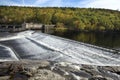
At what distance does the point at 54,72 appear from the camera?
11.6 m

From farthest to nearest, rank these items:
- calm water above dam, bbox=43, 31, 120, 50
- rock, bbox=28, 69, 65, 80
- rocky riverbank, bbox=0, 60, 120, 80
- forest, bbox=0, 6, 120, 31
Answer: forest, bbox=0, 6, 120, 31
calm water above dam, bbox=43, 31, 120, 50
rocky riverbank, bbox=0, 60, 120, 80
rock, bbox=28, 69, 65, 80

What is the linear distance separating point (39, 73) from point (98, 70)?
10.5ft

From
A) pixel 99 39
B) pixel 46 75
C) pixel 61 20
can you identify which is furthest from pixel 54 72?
pixel 61 20

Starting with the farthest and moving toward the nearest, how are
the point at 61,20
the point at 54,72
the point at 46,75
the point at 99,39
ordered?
the point at 61,20 → the point at 99,39 → the point at 54,72 → the point at 46,75

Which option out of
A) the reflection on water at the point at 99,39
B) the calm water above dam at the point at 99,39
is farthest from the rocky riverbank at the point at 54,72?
the reflection on water at the point at 99,39

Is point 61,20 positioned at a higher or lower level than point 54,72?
lower

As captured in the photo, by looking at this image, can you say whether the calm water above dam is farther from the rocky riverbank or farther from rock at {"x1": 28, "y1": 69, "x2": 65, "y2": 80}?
rock at {"x1": 28, "y1": 69, "x2": 65, "y2": 80}

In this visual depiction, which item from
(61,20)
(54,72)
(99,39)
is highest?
(54,72)

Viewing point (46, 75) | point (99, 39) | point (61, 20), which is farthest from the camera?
point (61, 20)

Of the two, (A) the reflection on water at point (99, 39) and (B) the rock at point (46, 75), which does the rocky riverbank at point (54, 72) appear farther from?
(A) the reflection on water at point (99, 39)

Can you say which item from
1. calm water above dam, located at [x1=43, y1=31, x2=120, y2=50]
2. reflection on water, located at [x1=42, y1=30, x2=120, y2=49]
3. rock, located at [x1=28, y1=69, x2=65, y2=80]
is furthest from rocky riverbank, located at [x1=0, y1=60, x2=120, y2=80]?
reflection on water, located at [x1=42, y1=30, x2=120, y2=49]

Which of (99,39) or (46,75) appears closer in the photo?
(46,75)

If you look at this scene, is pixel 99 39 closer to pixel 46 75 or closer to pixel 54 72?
pixel 54 72

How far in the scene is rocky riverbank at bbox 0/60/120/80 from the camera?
10.9 metres
